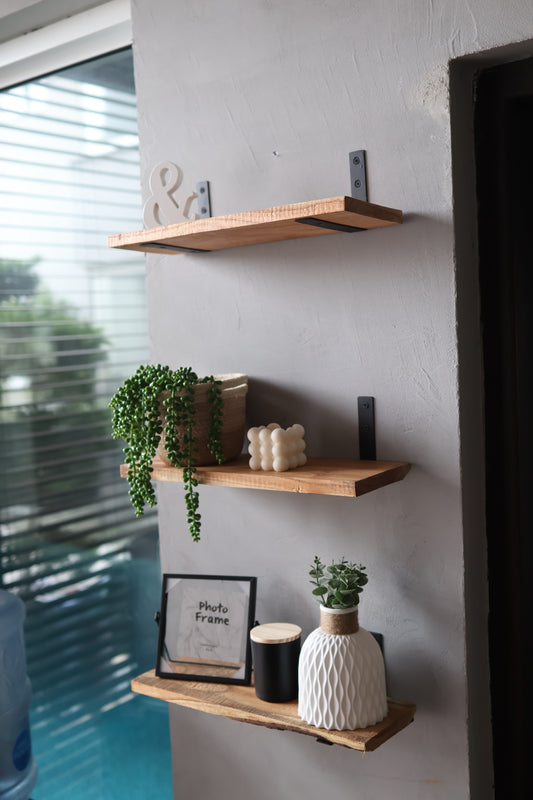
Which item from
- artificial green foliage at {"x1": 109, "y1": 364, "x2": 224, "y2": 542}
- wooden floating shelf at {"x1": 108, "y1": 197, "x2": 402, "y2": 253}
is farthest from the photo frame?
wooden floating shelf at {"x1": 108, "y1": 197, "x2": 402, "y2": 253}

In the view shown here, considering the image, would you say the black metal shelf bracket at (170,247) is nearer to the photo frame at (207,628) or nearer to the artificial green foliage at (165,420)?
the artificial green foliage at (165,420)

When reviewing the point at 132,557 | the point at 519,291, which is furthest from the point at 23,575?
the point at 519,291

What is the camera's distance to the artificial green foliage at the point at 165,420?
→ 1391mm

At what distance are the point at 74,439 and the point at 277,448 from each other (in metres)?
0.89

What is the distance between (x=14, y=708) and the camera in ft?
6.61

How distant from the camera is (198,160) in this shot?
1.59 metres

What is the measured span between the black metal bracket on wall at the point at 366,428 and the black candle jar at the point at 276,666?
35 centimetres

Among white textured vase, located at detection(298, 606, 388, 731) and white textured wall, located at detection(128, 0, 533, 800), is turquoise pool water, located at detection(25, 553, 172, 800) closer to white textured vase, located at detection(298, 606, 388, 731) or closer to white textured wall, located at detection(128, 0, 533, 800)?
white textured wall, located at detection(128, 0, 533, 800)

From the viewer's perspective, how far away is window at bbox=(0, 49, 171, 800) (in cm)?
198

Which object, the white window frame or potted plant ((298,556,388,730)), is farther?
the white window frame

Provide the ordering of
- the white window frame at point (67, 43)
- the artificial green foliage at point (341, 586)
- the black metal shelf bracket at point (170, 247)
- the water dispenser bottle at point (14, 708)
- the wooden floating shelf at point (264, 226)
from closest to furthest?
the wooden floating shelf at point (264, 226)
the artificial green foliage at point (341, 586)
the black metal shelf bracket at point (170, 247)
the white window frame at point (67, 43)
the water dispenser bottle at point (14, 708)

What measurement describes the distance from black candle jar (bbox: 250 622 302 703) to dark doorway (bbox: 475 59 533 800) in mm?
350

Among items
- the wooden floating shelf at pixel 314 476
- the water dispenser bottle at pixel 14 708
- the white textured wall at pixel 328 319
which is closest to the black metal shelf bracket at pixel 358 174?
the white textured wall at pixel 328 319

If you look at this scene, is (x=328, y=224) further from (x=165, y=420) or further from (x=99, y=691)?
(x=99, y=691)
